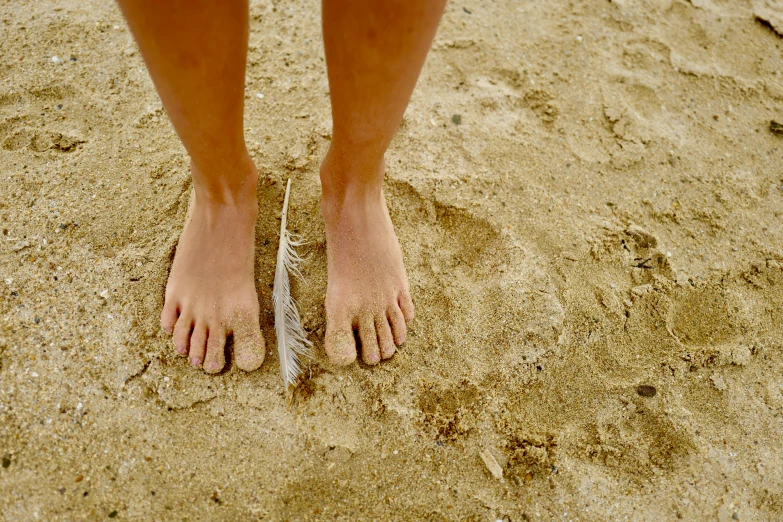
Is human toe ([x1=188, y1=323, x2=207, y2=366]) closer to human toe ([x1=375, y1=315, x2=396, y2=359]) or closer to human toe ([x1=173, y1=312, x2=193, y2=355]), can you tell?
human toe ([x1=173, y1=312, x2=193, y2=355])

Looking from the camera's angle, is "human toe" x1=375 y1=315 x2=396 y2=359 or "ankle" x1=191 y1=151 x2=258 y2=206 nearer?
"ankle" x1=191 y1=151 x2=258 y2=206

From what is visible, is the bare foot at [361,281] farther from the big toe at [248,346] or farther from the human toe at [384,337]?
the big toe at [248,346]

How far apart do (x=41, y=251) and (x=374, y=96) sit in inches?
40.2

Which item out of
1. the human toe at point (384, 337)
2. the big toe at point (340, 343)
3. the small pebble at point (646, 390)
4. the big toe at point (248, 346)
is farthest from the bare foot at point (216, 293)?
the small pebble at point (646, 390)

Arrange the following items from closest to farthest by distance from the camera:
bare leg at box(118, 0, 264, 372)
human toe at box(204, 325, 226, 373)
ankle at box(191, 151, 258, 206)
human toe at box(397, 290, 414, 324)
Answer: bare leg at box(118, 0, 264, 372) < ankle at box(191, 151, 258, 206) < human toe at box(204, 325, 226, 373) < human toe at box(397, 290, 414, 324)

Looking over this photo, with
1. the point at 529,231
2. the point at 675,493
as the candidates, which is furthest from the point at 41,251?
the point at 675,493

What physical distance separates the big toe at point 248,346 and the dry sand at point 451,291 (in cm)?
3

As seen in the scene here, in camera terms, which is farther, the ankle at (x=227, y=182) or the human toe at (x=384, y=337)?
the human toe at (x=384, y=337)

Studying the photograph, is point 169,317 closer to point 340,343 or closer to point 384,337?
point 340,343

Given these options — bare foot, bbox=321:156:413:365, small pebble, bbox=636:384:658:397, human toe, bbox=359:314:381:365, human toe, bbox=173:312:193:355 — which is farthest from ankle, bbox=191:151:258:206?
small pebble, bbox=636:384:658:397

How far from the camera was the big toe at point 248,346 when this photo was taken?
133 cm

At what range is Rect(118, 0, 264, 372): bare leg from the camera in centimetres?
92

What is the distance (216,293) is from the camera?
1352 mm

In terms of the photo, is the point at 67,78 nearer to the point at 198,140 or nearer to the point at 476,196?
the point at 198,140
